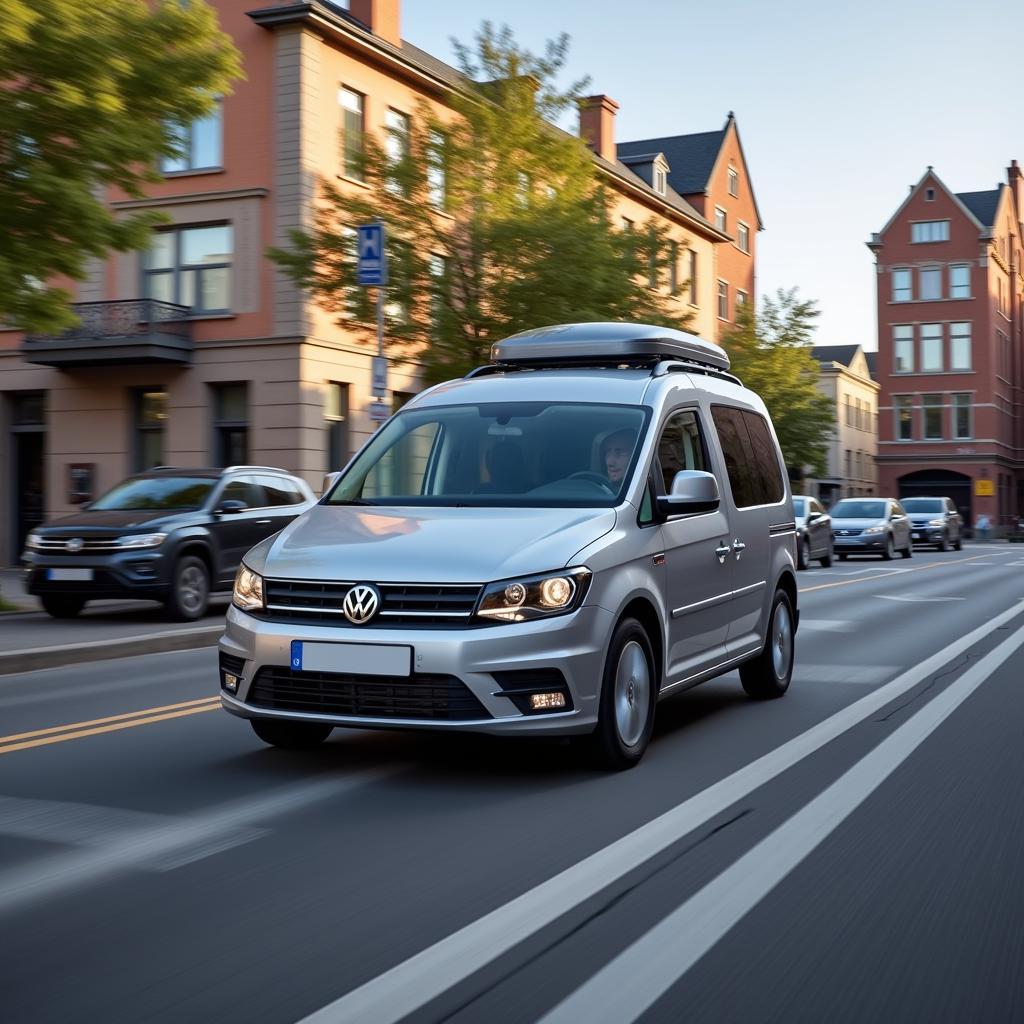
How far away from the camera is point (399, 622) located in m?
5.78

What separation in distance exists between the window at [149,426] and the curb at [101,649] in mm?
16895

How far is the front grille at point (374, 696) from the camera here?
5695mm

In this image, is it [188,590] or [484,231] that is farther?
[484,231]

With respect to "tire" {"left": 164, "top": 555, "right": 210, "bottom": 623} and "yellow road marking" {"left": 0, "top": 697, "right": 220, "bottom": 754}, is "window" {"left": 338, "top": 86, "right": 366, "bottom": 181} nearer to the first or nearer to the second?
"tire" {"left": 164, "top": 555, "right": 210, "bottom": 623}

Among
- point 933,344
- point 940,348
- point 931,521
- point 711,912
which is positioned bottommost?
point 711,912

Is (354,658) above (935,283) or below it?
below

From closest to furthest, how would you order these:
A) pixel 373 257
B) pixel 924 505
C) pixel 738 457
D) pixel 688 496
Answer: pixel 688 496 < pixel 738 457 < pixel 373 257 < pixel 924 505

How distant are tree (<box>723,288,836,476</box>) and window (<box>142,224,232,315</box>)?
748 inches

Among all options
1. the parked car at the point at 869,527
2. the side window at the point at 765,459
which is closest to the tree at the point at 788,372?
the parked car at the point at 869,527

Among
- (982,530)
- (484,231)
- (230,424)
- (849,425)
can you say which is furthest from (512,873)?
(849,425)

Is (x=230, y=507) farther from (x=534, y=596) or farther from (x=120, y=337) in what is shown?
(x=120, y=337)

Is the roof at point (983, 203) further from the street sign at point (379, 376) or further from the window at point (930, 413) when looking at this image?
the street sign at point (379, 376)

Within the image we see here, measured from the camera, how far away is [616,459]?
683 centimetres

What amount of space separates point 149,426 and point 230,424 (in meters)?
1.98
